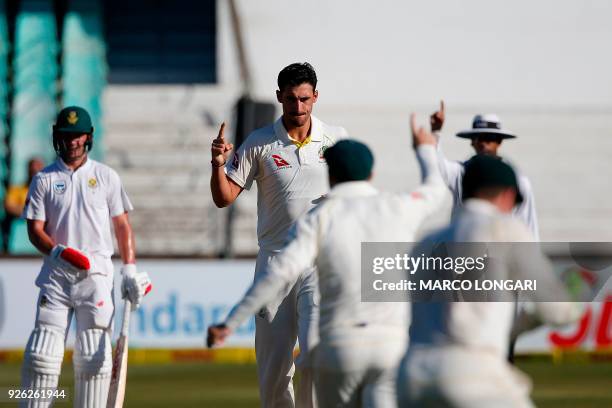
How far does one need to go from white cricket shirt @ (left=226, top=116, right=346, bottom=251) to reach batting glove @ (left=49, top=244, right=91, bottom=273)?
2.97 ft

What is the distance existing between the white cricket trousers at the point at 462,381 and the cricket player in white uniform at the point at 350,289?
533mm

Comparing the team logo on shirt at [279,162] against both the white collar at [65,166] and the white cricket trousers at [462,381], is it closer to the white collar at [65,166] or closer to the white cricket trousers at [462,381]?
the white collar at [65,166]

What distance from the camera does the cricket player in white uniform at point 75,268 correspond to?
6.72 m

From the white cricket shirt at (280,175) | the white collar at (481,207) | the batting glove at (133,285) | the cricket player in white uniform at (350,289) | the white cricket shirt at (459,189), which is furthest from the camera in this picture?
the batting glove at (133,285)

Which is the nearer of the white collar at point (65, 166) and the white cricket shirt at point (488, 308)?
the white cricket shirt at point (488, 308)

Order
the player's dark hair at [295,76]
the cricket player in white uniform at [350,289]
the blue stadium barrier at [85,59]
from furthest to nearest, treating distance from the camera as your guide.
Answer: the blue stadium barrier at [85,59]
the player's dark hair at [295,76]
the cricket player in white uniform at [350,289]

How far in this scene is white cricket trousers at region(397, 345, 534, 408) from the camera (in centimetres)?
399

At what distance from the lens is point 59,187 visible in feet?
22.5

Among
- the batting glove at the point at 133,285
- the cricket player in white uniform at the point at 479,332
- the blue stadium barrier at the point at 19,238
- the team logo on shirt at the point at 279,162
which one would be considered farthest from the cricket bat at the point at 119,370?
the blue stadium barrier at the point at 19,238

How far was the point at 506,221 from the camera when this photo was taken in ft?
13.6

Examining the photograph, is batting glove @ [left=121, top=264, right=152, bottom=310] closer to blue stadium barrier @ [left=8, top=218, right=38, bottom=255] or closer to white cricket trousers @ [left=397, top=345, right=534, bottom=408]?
white cricket trousers @ [left=397, top=345, right=534, bottom=408]

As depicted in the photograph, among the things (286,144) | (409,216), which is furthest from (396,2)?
(409,216)

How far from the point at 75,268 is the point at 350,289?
8.04 feet

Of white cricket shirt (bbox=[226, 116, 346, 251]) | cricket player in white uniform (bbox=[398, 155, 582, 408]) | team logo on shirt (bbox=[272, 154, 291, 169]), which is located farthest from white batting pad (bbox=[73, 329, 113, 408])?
cricket player in white uniform (bbox=[398, 155, 582, 408])
